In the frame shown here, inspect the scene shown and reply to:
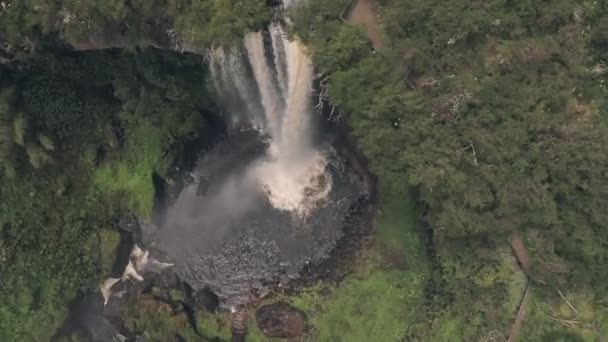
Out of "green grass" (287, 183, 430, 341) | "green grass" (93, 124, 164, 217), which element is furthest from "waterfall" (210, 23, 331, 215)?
"green grass" (93, 124, 164, 217)

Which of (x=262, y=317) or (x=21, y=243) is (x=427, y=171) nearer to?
(x=262, y=317)

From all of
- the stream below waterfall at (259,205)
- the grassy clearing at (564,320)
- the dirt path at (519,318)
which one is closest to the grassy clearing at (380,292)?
the stream below waterfall at (259,205)

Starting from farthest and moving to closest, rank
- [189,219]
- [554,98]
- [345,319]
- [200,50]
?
1. [189,219]
2. [345,319]
3. [200,50]
4. [554,98]

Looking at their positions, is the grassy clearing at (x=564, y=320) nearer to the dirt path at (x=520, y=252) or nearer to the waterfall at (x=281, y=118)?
the dirt path at (x=520, y=252)

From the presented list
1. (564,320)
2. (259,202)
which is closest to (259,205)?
(259,202)

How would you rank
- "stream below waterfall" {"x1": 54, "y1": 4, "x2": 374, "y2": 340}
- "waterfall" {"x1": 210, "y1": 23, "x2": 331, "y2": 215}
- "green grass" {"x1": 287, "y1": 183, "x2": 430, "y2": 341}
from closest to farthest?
"waterfall" {"x1": 210, "y1": 23, "x2": 331, "y2": 215}, "green grass" {"x1": 287, "y1": 183, "x2": 430, "y2": 341}, "stream below waterfall" {"x1": 54, "y1": 4, "x2": 374, "y2": 340}

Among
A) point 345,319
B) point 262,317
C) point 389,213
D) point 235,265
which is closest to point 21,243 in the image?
point 235,265

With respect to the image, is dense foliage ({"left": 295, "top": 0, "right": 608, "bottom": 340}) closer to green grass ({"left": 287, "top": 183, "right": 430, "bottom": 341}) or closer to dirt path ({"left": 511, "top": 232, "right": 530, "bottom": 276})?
dirt path ({"left": 511, "top": 232, "right": 530, "bottom": 276})
